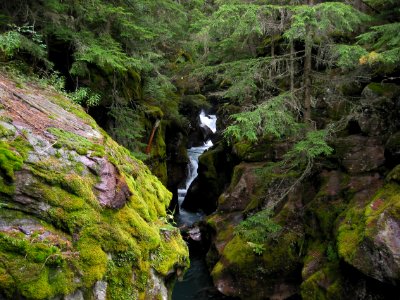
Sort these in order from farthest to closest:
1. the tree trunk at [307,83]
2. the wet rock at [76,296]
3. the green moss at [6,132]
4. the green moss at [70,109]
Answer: the tree trunk at [307,83]
the green moss at [70,109]
the green moss at [6,132]
the wet rock at [76,296]

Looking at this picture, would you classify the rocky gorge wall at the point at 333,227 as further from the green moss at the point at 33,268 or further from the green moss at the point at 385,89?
the green moss at the point at 33,268

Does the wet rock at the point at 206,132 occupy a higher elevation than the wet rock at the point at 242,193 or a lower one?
lower

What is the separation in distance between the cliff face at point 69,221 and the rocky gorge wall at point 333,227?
17.9 feet

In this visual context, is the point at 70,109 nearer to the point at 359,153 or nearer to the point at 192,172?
the point at 359,153

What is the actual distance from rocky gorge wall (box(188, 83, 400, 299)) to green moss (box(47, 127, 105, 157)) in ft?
23.0

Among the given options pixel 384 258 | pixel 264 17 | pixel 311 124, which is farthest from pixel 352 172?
pixel 264 17

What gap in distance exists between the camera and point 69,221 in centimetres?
381

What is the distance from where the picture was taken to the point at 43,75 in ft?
28.0

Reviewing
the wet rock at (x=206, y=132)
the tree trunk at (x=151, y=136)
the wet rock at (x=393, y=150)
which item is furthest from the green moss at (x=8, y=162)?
the wet rock at (x=206, y=132)

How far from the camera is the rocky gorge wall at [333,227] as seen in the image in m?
8.35

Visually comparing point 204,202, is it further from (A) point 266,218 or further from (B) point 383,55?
(B) point 383,55

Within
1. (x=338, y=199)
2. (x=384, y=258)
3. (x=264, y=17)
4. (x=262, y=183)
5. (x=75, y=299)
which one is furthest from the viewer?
(x=262, y=183)

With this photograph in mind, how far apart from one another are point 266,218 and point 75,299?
860 cm

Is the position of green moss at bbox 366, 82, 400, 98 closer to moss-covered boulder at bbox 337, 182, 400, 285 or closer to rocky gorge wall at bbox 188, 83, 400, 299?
rocky gorge wall at bbox 188, 83, 400, 299
